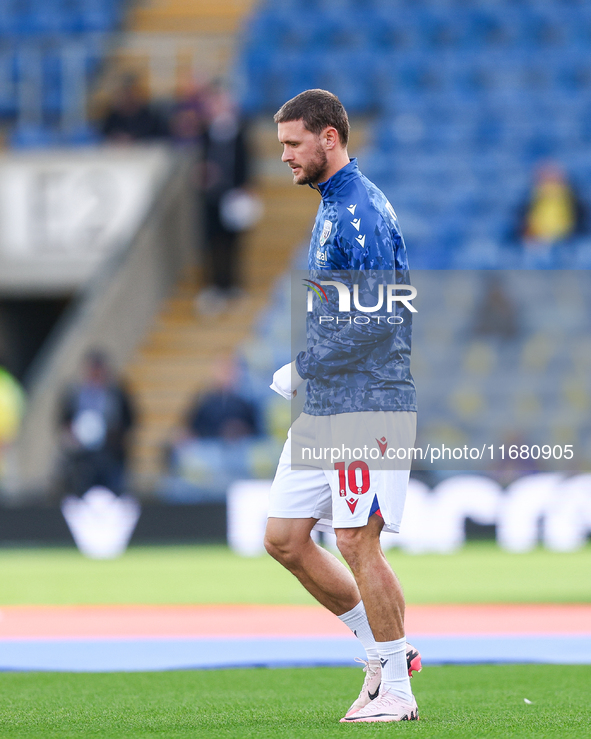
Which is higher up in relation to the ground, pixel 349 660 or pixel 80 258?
pixel 80 258

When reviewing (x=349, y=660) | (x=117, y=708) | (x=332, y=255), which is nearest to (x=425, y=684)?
(x=349, y=660)

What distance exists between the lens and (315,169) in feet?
15.7

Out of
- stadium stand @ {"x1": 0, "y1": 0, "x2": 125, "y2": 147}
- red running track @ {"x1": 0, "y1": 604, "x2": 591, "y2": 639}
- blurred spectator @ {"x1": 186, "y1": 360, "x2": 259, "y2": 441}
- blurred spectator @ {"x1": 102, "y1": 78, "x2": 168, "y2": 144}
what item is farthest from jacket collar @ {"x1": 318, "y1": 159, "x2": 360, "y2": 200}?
stadium stand @ {"x1": 0, "y1": 0, "x2": 125, "y2": 147}

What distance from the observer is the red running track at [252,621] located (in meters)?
7.76

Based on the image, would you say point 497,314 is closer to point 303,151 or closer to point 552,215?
point 552,215

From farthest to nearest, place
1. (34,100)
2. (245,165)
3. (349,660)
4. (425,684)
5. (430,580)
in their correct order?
(34,100)
(245,165)
(430,580)
(349,660)
(425,684)

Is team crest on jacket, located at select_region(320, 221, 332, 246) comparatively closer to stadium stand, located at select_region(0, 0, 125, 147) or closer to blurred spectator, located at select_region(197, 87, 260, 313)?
blurred spectator, located at select_region(197, 87, 260, 313)

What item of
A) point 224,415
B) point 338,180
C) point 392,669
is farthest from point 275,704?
point 224,415

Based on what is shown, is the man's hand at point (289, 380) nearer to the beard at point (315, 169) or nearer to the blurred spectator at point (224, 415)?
the beard at point (315, 169)

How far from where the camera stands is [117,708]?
5043 millimetres

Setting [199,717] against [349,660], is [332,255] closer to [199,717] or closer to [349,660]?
[199,717]

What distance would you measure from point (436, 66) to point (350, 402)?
1539 centimetres

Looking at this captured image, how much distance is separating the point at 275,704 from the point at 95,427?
916 centimetres

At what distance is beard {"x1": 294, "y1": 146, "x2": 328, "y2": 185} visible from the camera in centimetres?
478
